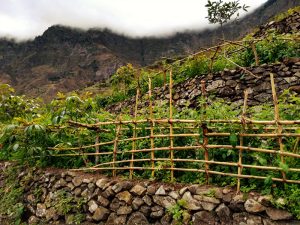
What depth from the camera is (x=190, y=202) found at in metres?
5.18

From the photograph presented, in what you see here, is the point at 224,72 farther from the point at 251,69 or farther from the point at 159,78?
the point at 159,78

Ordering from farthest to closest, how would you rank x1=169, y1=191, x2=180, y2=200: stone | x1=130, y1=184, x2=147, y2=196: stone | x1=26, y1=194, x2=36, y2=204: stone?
x1=26, y1=194, x2=36, y2=204: stone, x1=130, y1=184, x2=147, y2=196: stone, x1=169, y1=191, x2=180, y2=200: stone

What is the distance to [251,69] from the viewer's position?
857 centimetres

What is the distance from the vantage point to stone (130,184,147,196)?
5794 mm

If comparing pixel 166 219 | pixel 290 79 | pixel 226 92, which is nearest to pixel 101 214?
pixel 166 219

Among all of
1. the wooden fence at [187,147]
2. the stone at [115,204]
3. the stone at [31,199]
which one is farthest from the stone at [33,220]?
the stone at [115,204]

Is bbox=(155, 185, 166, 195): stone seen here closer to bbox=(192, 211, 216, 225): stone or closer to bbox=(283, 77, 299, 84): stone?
bbox=(192, 211, 216, 225): stone

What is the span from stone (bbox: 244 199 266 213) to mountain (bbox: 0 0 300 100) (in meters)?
124

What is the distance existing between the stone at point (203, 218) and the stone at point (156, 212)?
62 cm

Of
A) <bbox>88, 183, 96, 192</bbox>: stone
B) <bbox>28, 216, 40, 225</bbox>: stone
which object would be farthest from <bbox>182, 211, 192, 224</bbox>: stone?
<bbox>28, 216, 40, 225</bbox>: stone

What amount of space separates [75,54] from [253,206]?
150 m

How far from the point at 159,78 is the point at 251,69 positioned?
13.0 ft

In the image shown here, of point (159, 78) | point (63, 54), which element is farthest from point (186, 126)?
point (63, 54)

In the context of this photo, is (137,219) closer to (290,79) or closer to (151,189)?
(151,189)
